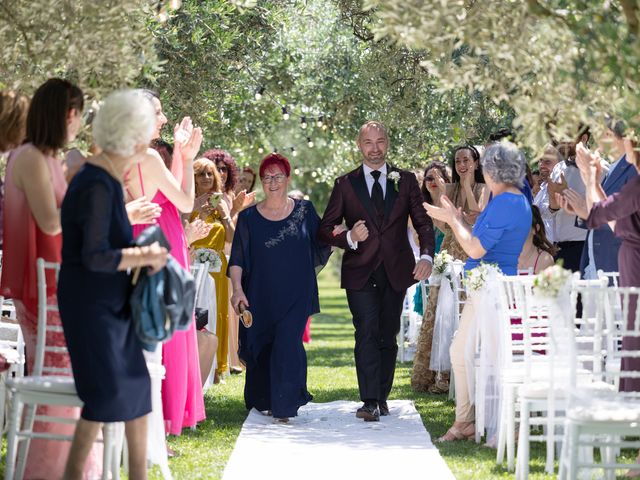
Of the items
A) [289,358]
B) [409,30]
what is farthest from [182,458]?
[409,30]

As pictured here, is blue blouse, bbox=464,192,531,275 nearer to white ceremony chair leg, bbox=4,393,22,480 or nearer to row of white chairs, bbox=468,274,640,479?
row of white chairs, bbox=468,274,640,479

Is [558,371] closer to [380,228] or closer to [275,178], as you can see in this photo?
[380,228]

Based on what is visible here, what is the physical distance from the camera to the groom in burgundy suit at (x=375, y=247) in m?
10.9

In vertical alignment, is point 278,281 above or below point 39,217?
below

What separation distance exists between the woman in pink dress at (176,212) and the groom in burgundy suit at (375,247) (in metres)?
2.24

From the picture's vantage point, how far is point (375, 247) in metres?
10.8

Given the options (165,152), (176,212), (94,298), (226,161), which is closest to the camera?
(94,298)

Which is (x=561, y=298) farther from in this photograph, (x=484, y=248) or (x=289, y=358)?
(x=289, y=358)

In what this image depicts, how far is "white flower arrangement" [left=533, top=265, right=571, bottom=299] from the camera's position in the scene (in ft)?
22.7

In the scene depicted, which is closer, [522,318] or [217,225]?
[522,318]

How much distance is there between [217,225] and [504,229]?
5317mm

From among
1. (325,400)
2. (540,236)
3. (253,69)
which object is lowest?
(325,400)

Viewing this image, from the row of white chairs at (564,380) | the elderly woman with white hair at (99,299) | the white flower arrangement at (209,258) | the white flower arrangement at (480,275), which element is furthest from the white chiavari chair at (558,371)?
the white flower arrangement at (209,258)

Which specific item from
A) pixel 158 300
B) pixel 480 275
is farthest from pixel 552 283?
pixel 480 275
